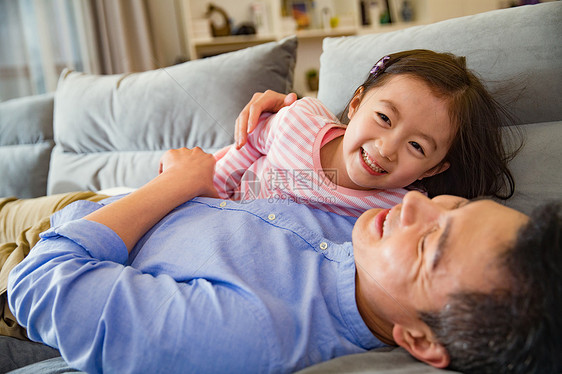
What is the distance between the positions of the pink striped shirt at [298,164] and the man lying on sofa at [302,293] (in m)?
0.24

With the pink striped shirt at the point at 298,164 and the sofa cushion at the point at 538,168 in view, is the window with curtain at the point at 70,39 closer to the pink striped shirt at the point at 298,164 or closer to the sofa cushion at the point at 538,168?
the pink striped shirt at the point at 298,164

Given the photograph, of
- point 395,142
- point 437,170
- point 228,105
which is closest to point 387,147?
point 395,142

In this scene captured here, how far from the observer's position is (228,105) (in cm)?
148

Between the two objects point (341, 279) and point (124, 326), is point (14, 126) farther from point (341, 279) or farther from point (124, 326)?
point (341, 279)

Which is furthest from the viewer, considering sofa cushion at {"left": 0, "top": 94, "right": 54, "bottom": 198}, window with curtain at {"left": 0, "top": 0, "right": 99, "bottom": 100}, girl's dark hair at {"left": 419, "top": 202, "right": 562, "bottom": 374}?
Answer: window with curtain at {"left": 0, "top": 0, "right": 99, "bottom": 100}

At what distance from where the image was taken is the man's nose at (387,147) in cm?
97

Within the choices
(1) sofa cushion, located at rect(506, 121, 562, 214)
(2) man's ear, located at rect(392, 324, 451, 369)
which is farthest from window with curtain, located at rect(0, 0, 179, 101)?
(2) man's ear, located at rect(392, 324, 451, 369)

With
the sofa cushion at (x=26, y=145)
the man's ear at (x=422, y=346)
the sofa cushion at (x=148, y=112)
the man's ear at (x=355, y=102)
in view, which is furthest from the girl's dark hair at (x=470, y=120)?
the sofa cushion at (x=26, y=145)

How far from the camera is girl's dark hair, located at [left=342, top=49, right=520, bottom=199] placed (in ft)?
3.22

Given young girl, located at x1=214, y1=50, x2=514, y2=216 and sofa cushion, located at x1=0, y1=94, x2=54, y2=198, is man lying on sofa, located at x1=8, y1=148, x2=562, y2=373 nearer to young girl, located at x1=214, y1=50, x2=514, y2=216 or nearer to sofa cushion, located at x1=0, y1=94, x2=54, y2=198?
young girl, located at x1=214, y1=50, x2=514, y2=216

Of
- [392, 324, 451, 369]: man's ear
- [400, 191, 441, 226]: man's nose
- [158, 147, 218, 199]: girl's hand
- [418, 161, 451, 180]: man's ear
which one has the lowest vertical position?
[392, 324, 451, 369]: man's ear

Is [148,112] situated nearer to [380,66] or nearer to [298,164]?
[298,164]

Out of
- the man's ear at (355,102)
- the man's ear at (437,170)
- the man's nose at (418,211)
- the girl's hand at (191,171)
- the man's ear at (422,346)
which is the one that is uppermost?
the man's ear at (355,102)

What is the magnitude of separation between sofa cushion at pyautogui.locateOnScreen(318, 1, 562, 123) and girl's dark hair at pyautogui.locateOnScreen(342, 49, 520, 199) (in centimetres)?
5
